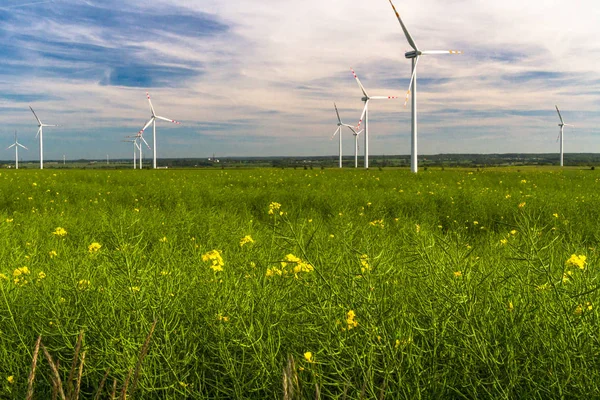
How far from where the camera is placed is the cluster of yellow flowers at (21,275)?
375 cm

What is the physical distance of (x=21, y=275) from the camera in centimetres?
382

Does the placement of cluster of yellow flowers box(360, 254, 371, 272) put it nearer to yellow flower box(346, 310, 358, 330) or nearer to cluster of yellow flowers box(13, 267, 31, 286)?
yellow flower box(346, 310, 358, 330)

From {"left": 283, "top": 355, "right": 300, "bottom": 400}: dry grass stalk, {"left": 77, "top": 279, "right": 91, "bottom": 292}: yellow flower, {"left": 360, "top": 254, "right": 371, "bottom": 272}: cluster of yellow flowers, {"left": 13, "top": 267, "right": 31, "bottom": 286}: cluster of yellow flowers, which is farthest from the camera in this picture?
{"left": 13, "top": 267, "right": 31, "bottom": 286}: cluster of yellow flowers

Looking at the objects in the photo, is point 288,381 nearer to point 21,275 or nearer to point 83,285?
point 83,285

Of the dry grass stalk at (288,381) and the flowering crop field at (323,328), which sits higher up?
the dry grass stalk at (288,381)

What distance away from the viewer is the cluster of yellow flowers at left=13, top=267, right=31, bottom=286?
375cm

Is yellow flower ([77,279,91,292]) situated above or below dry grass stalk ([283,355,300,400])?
below

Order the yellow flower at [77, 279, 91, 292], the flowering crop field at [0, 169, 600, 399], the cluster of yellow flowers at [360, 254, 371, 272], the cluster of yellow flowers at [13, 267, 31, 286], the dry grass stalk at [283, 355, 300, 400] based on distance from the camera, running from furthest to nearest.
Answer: the cluster of yellow flowers at [13, 267, 31, 286]
the yellow flower at [77, 279, 91, 292]
the cluster of yellow flowers at [360, 254, 371, 272]
the flowering crop field at [0, 169, 600, 399]
the dry grass stalk at [283, 355, 300, 400]

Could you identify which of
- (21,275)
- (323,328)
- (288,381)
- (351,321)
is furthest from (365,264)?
(21,275)

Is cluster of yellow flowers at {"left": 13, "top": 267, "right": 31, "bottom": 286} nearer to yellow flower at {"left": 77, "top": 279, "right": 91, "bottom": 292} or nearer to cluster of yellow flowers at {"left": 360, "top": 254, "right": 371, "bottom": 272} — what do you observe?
yellow flower at {"left": 77, "top": 279, "right": 91, "bottom": 292}

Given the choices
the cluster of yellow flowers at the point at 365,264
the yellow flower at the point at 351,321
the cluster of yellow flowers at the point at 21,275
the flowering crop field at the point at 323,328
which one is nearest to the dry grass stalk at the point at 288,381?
the flowering crop field at the point at 323,328

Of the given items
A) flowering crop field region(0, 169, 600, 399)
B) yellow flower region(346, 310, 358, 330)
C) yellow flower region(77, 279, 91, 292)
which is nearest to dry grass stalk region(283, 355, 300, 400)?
flowering crop field region(0, 169, 600, 399)

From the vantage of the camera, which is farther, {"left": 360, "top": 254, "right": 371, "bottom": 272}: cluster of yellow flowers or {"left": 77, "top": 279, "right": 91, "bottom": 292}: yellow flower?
{"left": 77, "top": 279, "right": 91, "bottom": 292}: yellow flower

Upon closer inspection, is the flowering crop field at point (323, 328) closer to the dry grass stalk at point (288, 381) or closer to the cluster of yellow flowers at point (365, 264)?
the cluster of yellow flowers at point (365, 264)
